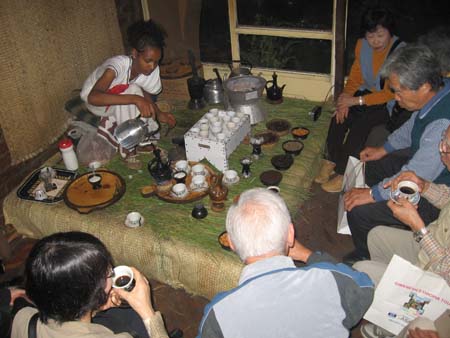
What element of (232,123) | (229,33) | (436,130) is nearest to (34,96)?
(232,123)

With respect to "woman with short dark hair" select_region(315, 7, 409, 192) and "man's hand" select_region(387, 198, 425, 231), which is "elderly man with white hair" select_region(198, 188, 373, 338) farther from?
"woman with short dark hair" select_region(315, 7, 409, 192)

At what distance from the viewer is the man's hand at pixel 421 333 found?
184 centimetres

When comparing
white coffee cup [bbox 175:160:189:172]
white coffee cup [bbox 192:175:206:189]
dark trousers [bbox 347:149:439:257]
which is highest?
white coffee cup [bbox 175:160:189:172]

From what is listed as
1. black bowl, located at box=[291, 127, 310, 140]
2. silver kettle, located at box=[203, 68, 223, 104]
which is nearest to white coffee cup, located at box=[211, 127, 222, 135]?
black bowl, located at box=[291, 127, 310, 140]

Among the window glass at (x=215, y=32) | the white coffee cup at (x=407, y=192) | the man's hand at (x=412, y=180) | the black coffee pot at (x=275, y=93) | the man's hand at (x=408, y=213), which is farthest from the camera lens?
the window glass at (x=215, y=32)

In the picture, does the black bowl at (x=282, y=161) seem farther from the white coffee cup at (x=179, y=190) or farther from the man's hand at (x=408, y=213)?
the man's hand at (x=408, y=213)

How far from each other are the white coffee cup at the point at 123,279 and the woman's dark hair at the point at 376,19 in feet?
8.84

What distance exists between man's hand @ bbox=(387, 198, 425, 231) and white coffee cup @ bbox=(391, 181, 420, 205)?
0.03m

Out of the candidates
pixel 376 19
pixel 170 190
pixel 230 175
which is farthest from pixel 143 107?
pixel 376 19

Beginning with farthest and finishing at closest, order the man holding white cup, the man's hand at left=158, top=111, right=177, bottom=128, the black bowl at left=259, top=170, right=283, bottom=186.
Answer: the man's hand at left=158, top=111, right=177, bottom=128 < the black bowl at left=259, top=170, right=283, bottom=186 < the man holding white cup

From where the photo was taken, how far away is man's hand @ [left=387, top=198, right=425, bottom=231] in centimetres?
218

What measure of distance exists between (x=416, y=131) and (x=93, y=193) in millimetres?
2284

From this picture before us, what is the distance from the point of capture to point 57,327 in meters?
1.53

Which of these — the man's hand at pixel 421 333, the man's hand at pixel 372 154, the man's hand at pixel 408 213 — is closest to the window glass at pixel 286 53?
the man's hand at pixel 372 154
